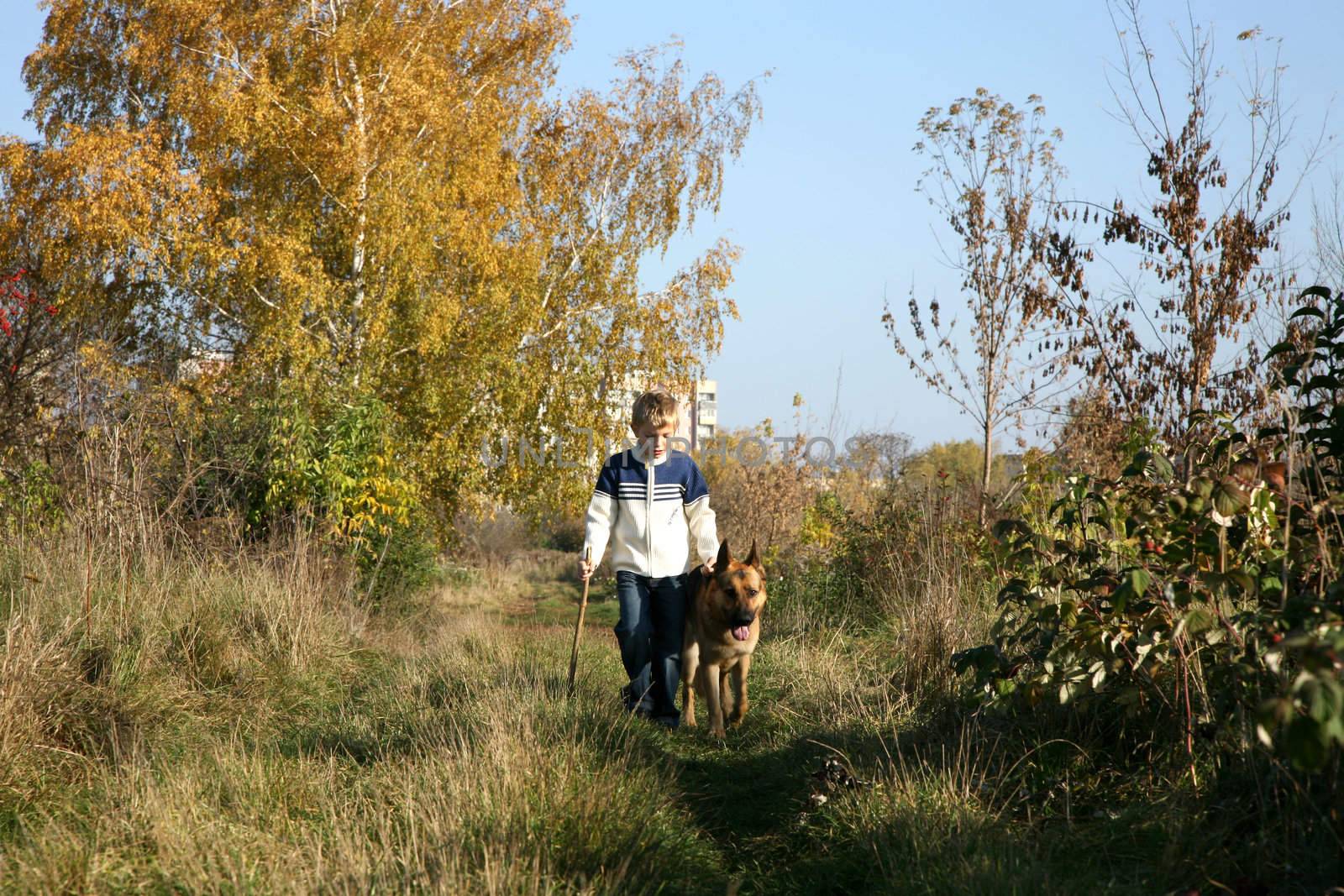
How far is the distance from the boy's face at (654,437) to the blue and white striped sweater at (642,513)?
0.18 feet

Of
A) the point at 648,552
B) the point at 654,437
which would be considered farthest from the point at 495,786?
the point at 654,437

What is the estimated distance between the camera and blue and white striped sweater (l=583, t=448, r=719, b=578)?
6641 mm

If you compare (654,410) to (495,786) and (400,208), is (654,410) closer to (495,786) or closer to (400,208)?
(495,786)

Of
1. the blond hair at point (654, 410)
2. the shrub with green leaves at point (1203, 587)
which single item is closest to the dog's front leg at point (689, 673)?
the blond hair at point (654, 410)

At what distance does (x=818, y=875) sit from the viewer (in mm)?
4125

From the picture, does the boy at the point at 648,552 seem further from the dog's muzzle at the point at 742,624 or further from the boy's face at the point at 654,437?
the dog's muzzle at the point at 742,624

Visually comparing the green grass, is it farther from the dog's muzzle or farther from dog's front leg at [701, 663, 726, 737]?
the dog's muzzle

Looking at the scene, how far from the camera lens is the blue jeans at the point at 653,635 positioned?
6629 mm

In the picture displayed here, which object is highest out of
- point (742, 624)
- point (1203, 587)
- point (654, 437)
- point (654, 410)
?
point (654, 410)

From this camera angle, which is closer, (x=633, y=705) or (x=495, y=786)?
(x=495, y=786)

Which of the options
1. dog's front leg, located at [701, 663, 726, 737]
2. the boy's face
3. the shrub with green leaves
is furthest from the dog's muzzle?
the shrub with green leaves

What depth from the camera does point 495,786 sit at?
407cm

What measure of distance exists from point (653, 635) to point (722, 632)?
61 centimetres

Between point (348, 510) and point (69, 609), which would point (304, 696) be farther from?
point (348, 510)
